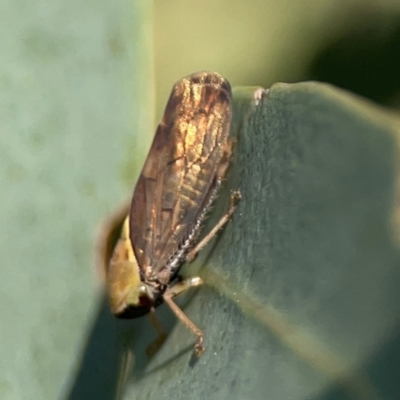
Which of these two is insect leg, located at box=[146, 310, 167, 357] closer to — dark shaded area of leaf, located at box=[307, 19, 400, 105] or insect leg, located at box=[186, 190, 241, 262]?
insect leg, located at box=[186, 190, 241, 262]

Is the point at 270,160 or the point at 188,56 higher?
the point at 270,160

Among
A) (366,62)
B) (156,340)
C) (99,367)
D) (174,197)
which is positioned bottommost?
(99,367)

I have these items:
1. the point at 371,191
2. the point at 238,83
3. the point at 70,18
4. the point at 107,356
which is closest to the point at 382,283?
the point at 371,191

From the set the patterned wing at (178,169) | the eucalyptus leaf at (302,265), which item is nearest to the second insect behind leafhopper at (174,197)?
the patterned wing at (178,169)

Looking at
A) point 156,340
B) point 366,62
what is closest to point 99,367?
point 156,340

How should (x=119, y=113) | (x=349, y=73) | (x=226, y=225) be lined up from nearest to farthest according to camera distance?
(x=226, y=225), (x=119, y=113), (x=349, y=73)

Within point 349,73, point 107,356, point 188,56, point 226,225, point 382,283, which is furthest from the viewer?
point 188,56

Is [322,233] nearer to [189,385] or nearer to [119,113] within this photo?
[189,385]

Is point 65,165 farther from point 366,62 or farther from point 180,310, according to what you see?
point 366,62
